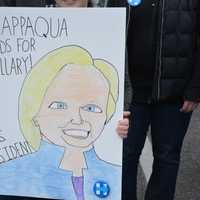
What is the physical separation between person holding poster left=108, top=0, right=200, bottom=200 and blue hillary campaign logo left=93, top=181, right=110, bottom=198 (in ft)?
2.06

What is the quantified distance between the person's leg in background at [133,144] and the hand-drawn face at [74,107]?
67cm

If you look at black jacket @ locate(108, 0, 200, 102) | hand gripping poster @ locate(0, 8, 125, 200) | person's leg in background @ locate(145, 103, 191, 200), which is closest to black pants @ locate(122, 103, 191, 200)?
person's leg in background @ locate(145, 103, 191, 200)

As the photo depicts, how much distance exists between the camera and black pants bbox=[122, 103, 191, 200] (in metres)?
3.24

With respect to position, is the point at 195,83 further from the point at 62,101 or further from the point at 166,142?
the point at 62,101

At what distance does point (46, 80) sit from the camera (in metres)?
2.65

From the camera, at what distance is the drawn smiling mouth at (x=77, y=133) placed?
8.71 feet

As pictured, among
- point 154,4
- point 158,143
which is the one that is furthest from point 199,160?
point 154,4

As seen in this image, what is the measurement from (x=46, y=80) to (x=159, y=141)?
898 millimetres

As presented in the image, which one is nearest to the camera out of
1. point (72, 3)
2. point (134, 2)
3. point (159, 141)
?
point (72, 3)

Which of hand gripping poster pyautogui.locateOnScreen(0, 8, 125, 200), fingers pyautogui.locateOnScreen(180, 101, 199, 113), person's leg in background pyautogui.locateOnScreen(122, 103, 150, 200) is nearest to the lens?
hand gripping poster pyautogui.locateOnScreen(0, 8, 125, 200)

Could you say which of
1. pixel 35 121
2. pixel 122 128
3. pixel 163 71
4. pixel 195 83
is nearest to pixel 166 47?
pixel 163 71

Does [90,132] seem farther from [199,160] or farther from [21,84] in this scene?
[199,160]

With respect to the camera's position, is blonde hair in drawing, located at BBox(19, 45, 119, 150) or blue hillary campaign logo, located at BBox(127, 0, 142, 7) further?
blue hillary campaign logo, located at BBox(127, 0, 142, 7)

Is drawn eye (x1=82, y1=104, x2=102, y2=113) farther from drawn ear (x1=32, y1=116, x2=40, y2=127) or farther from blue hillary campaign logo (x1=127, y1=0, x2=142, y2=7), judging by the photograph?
blue hillary campaign logo (x1=127, y1=0, x2=142, y2=7)
